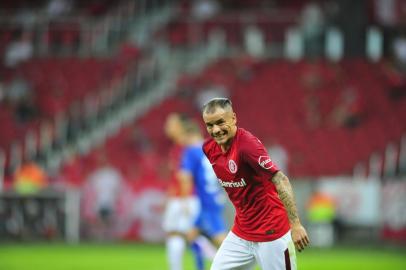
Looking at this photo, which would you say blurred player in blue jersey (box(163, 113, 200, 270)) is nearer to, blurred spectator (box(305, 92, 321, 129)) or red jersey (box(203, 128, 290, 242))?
red jersey (box(203, 128, 290, 242))

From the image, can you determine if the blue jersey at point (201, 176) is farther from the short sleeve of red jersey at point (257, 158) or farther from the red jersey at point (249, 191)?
the short sleeve of red jersey at point (257, 158)

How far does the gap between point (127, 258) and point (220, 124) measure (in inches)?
375

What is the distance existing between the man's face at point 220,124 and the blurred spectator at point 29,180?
47.9 ft

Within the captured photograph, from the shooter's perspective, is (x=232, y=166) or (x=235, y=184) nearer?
(x=232, y=166)

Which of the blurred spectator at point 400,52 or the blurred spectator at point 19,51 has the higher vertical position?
the blurred spectator at point 19,51

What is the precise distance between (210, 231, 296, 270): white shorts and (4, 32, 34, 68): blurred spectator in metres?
Result: 19.9

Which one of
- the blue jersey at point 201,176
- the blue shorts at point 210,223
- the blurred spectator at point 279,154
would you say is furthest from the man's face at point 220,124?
the blurred spectator at point 279,154

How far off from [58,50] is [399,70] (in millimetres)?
10667

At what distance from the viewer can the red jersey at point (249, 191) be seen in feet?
21.6

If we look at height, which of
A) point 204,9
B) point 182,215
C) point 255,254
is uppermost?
point 204,9

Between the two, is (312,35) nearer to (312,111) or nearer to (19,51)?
(312,111)

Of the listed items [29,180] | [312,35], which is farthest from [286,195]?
[312,35]

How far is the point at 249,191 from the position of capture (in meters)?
6.77

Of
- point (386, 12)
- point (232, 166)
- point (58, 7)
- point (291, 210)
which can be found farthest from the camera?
point (58, 7)
